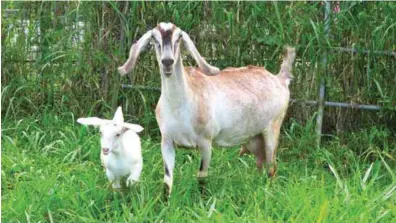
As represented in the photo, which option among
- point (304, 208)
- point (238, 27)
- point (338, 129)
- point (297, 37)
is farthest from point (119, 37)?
point (304, 208)

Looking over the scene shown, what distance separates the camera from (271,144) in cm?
550

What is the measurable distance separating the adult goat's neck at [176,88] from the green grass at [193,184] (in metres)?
0.57

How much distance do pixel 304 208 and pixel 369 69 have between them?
2467 millimetres

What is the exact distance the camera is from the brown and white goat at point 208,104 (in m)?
4.62

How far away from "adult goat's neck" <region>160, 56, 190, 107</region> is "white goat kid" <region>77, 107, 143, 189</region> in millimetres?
275

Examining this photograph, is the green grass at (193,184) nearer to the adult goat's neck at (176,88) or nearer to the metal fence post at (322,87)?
the metal fence post at (322,87)

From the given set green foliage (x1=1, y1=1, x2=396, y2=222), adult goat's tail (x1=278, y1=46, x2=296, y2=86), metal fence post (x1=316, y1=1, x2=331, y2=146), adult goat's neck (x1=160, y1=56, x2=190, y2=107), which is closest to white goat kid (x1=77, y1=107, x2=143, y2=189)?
green foliage (x1=1, y1=1, x2=396, y2=222)

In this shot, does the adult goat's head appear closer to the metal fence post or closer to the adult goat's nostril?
the adult goat's nostril

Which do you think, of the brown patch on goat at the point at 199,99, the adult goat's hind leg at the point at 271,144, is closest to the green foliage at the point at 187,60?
the adult goat's hind leg at the point at 271,144

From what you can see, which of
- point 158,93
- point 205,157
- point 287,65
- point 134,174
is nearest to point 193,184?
point 205,157

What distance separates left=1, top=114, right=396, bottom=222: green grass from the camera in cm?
432

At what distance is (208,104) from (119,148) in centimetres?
67

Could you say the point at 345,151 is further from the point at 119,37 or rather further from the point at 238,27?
the point at 119,37

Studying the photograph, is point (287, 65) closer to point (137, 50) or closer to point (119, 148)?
point (137, 50)
